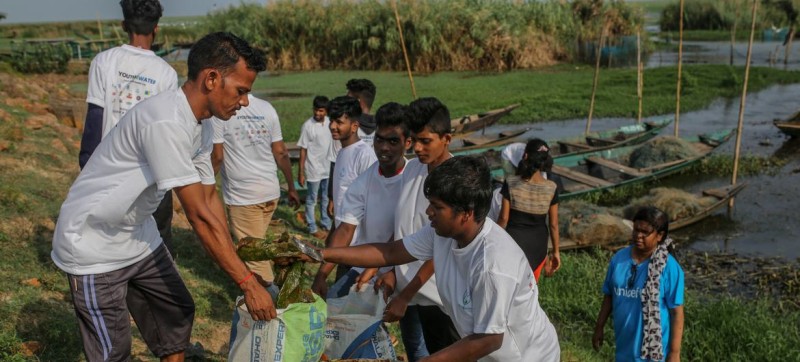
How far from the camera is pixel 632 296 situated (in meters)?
4.22

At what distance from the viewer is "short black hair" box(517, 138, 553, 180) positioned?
5102 millimetres

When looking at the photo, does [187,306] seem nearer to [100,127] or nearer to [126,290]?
[126,290]

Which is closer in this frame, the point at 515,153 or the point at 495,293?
the point at 495,293

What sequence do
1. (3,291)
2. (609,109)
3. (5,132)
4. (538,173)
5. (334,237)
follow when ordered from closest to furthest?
(334,237), (3,291), (538,173), (5,132), (609,109)

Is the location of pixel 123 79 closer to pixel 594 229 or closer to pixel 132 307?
pixel 132 307

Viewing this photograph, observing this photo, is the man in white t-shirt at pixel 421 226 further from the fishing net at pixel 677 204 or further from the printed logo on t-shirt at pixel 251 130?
the fishing net at pixel 677 204

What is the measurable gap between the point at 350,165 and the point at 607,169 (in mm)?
8582

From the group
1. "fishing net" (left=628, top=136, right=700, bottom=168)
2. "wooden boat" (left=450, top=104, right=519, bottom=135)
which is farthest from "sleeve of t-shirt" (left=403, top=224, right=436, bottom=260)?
"wooden boat" (left=450, top=104, right=519, bottom=135)

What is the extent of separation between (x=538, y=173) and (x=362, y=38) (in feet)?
86.0

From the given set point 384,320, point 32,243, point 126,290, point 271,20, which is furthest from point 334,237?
point 271,20

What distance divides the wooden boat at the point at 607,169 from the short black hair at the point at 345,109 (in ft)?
19.1

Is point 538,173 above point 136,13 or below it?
below

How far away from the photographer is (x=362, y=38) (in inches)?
1201

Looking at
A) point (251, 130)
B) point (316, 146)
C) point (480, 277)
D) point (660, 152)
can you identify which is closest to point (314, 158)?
point (316, 146)
